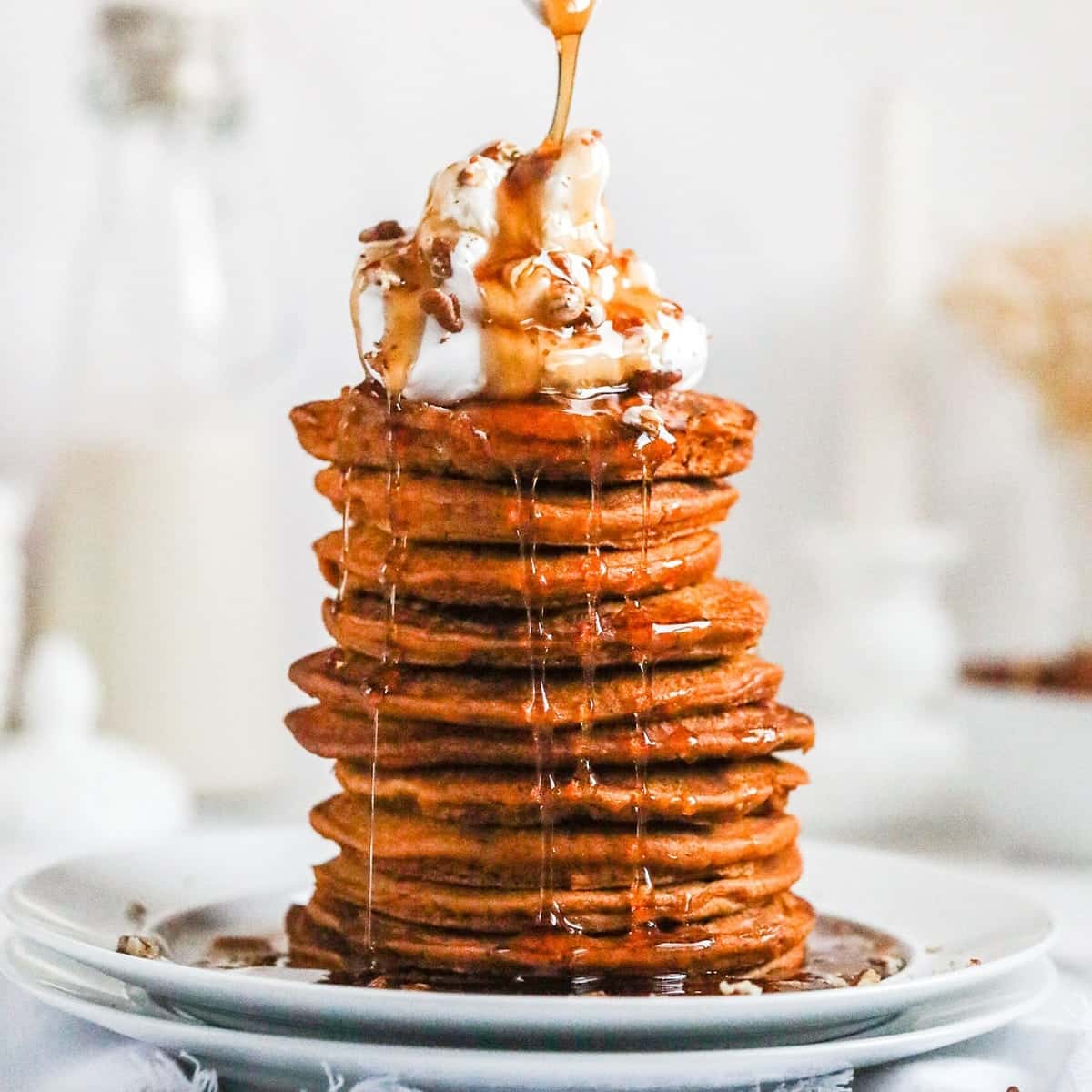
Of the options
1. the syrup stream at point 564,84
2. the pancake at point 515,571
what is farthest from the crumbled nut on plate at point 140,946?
the syrup stream at point 564,84

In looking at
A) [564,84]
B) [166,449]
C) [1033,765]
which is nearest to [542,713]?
[564,84]

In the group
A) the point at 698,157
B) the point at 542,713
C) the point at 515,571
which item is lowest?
the point at 542,713

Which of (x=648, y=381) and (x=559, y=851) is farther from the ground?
(x=648, y=381)

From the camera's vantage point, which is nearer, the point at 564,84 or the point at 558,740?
the point at 558,740

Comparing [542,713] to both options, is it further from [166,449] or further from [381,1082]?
[166,449]

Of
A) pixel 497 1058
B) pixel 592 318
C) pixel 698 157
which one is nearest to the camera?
pixel 497 1058

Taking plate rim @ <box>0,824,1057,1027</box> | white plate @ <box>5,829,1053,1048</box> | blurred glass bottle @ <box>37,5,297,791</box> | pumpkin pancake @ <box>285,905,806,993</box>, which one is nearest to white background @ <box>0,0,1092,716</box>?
blurred glass bottle @ <box>37,5,297,791</box>

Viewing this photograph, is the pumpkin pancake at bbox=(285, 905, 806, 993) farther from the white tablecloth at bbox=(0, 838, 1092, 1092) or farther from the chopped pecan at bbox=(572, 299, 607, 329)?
the chopped pecan at bbox=(572, 299, 607, 329)
